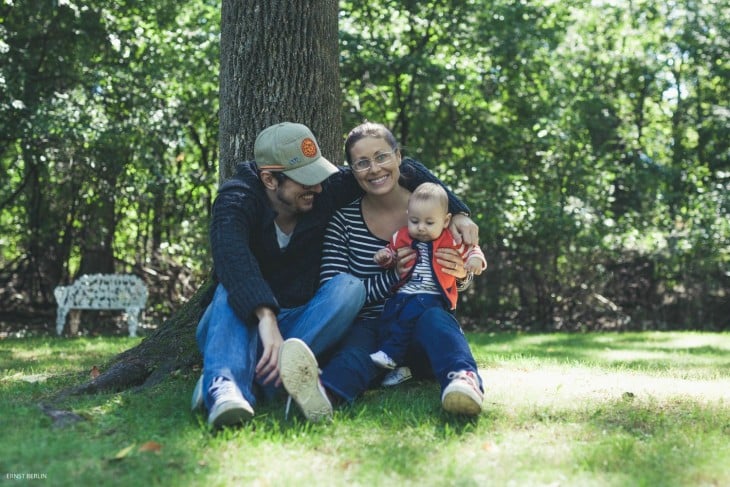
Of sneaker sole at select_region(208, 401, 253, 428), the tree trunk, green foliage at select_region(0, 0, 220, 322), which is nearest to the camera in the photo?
sneaker sole at select_region(208, 401, 253, 428)

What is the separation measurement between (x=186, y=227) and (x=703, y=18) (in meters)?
11.3

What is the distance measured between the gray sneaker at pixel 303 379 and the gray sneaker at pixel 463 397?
0.50m

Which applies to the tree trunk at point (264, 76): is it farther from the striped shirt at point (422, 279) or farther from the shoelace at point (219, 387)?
the shoelace at point (219, 387)

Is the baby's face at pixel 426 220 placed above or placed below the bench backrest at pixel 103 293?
above

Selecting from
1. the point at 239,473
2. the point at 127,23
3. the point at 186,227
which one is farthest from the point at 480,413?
the point at 127,23

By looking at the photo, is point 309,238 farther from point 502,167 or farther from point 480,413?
point 502,167

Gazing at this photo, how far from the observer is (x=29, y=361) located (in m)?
6.75

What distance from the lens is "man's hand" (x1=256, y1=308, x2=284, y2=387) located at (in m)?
3.32

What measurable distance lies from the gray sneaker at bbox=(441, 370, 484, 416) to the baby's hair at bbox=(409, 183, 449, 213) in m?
1.03

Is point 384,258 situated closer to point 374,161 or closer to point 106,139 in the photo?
point 374,161

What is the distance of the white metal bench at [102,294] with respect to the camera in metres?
10.2

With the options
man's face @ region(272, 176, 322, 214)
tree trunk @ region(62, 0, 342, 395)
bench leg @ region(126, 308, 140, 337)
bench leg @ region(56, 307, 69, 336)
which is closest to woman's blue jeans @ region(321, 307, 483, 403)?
man's face @ region(272, 176, 322, 214)

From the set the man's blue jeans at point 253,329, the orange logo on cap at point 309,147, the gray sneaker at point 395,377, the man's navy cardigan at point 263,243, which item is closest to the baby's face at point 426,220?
the man's navy cardigan at point 263,243

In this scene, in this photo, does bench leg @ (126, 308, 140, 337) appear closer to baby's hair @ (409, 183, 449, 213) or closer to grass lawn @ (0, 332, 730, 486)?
grass lawn @ (0, 332, 730, 486)
